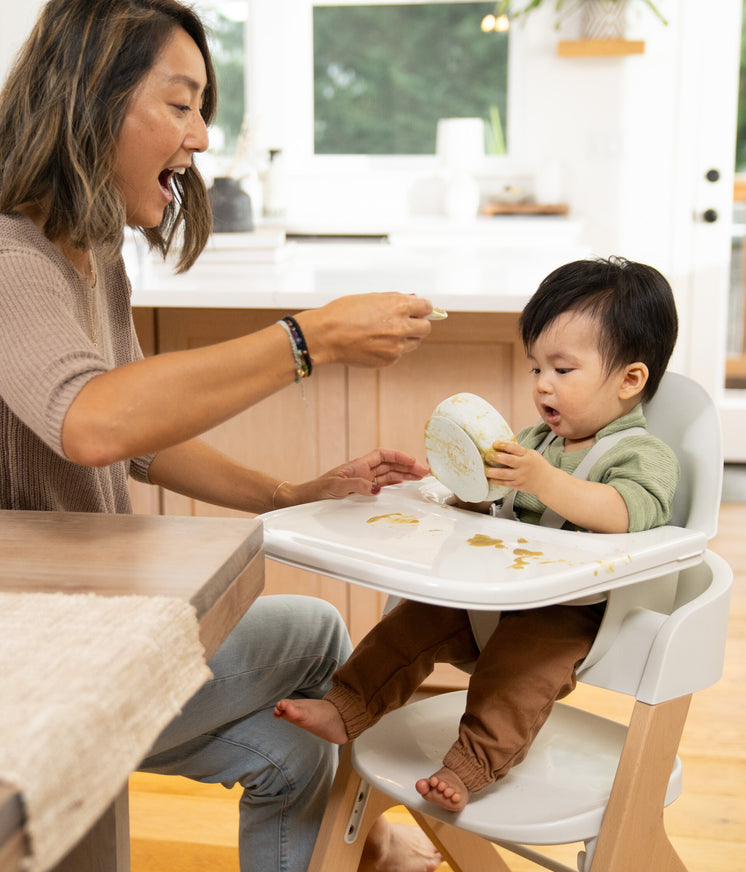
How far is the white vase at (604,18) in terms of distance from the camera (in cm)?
424

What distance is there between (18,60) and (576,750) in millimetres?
1132

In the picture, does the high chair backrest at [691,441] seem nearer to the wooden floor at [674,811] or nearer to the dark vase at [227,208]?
the wooden floor at [674,811]

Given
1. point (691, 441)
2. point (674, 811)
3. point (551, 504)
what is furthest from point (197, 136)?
point (674, 811)

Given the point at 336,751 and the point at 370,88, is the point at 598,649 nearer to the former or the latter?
the point at 336,751

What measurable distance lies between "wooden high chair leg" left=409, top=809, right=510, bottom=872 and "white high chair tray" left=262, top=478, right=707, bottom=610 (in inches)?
23.5

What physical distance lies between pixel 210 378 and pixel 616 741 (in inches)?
28.7

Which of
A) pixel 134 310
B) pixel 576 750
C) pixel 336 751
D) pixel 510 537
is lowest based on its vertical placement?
pixel 336 751

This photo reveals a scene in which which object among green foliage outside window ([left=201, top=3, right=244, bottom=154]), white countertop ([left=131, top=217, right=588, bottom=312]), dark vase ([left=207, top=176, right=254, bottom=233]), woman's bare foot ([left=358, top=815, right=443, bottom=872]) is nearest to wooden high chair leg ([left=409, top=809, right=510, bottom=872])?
woman's bare foot ([left=358, top=815, right=443, bottom=872])

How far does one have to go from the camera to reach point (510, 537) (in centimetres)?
105

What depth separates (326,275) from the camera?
241 cm

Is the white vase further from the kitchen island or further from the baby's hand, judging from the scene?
the baby's hand

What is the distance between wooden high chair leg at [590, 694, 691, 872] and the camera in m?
1.06

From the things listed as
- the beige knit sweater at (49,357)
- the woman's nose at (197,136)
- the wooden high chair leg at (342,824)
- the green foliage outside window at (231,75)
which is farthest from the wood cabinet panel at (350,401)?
the green foliage outside window at (231,75)

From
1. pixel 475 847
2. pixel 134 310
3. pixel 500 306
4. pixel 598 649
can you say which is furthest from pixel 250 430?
pixel 598 649
